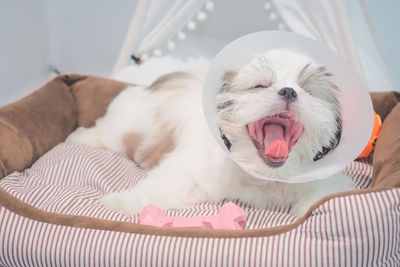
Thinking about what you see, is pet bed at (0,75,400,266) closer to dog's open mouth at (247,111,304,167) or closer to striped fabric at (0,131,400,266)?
striped fabric at (0,131,400,266)

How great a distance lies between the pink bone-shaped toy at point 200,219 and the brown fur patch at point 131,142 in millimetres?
877

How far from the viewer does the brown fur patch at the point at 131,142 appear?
9.12 ft

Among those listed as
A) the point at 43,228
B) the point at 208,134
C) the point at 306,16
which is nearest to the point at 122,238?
the point at 43,228

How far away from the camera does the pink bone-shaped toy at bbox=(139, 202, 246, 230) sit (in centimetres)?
186

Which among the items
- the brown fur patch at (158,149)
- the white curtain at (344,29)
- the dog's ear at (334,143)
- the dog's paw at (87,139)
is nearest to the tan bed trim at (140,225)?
the dog's ear at (334,143)

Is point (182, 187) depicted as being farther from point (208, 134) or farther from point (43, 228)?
point (43, 228)

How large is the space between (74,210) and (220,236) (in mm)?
748

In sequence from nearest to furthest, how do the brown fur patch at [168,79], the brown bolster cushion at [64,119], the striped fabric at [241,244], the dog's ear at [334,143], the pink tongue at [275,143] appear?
the striped fabric at [241,244] < the pink tongue at [275,143] < the dog's ear at [334,143] < the brown bolster cushion at [64,119] < the brown fur patch at [168,79]

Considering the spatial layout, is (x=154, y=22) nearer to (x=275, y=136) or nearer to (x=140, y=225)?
(x=275, y=136)

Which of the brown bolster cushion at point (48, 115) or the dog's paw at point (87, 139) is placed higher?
the brown bolster cushion at point (48, 115)

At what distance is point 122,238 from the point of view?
159cm

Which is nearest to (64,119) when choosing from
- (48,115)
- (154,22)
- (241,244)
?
(48,115)

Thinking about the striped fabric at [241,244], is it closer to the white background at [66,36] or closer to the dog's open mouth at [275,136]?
the dog's open mouth at [275,136]

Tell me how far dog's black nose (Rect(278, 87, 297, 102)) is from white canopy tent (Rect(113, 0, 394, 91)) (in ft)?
5.36
